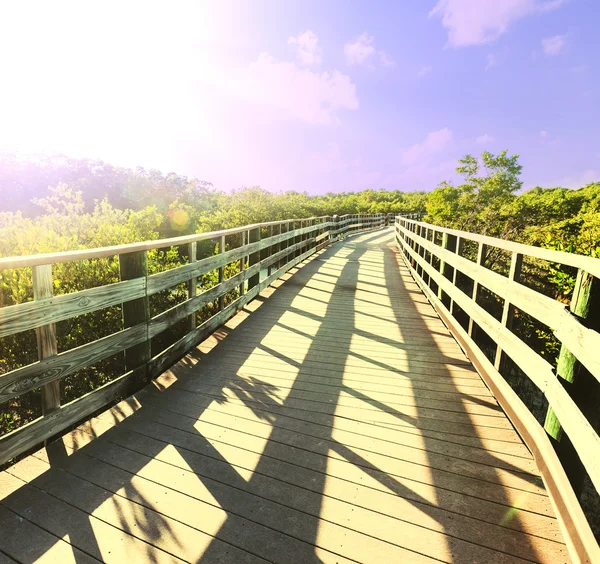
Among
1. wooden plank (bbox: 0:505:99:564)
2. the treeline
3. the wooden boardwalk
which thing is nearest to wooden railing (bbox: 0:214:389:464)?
the wooden boardwalk

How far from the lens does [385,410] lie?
310 centimetres

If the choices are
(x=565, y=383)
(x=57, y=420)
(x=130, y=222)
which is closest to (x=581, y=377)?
(x=565, y=383)

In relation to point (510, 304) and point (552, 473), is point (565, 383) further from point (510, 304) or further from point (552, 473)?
point (510, 304)

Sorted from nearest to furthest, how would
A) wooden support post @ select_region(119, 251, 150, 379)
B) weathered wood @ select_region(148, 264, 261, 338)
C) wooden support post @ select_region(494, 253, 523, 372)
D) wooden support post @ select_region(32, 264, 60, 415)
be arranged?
wooden support post @ select_region(32, 264, 60, 415) → wooden support post @ select_region(494, 253, 523, 372) → wooden support post @ select_region(119, 251, 150, 379) → weathered wood @ select_region(148, 264, 261, 338)

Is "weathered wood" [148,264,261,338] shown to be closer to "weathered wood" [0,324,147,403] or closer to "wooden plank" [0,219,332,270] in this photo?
"weathered wood" [0,324,147,403]

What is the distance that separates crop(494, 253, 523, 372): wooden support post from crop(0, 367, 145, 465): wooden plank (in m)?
3.09

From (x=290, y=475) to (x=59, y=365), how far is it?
5.26ft

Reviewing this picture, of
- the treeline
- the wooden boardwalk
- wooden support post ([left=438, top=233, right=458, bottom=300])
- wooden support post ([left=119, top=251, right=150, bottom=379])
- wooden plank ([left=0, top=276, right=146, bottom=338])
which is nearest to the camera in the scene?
the wooden boardwalk

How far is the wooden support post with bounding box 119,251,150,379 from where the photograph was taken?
3.07 m

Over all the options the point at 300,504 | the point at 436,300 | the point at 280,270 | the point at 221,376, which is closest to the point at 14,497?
the point at 300,504

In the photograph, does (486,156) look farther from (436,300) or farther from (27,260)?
(27,260)

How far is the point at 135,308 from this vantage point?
315 cm

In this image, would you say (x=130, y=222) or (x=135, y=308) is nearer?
(x=135, y=308)

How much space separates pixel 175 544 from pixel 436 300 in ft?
16.6
